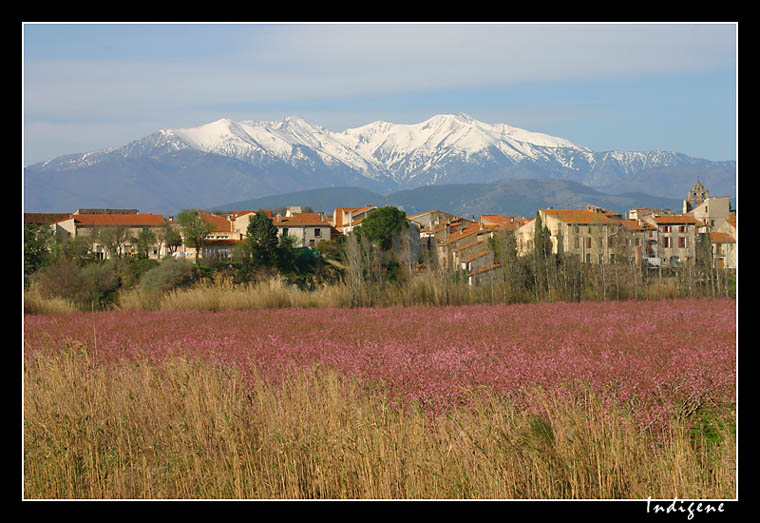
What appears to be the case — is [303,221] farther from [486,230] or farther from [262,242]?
[486,230]

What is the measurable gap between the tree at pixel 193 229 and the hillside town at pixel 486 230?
67cm

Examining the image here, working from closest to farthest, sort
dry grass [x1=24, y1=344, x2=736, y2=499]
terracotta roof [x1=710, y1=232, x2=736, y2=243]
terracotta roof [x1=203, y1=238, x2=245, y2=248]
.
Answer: dry grass [x1=24, y1=344, x2=736, y2=499], terracotta roof [x1=710, y1=232, x2=736, y2=243], terracotta roof [x1=203, y1=238, x2=245, y2=248]

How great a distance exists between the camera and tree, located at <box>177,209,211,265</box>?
6844 cm

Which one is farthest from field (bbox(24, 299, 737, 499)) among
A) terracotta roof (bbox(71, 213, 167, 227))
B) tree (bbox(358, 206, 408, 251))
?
terracotta roof (bbox(71, 213, 167, 227))

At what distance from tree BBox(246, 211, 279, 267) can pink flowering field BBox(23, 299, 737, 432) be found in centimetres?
4526

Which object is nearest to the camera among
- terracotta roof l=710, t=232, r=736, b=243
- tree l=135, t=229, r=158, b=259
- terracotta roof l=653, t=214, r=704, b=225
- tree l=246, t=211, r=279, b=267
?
terracotta roof l=710, t=232, r=736, b=243

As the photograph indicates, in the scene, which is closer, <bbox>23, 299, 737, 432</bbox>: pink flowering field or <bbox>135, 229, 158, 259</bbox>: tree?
<bbox>23, 299, 737, 432</bbox>: pink flowering field

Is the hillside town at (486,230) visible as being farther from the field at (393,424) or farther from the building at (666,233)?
the field at (393,424)

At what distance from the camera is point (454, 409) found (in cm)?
565

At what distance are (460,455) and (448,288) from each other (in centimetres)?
1515

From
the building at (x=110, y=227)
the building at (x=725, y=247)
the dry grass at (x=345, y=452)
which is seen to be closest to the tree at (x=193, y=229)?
the building at (x=110, y=227)

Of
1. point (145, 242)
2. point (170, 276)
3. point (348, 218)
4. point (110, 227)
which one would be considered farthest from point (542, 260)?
point (348, 218)

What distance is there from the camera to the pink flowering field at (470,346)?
6.17m

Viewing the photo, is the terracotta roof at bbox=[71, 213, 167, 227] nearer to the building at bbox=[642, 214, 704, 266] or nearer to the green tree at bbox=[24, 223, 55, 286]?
the green tree at bbox=[24, 223, 55, 286]
